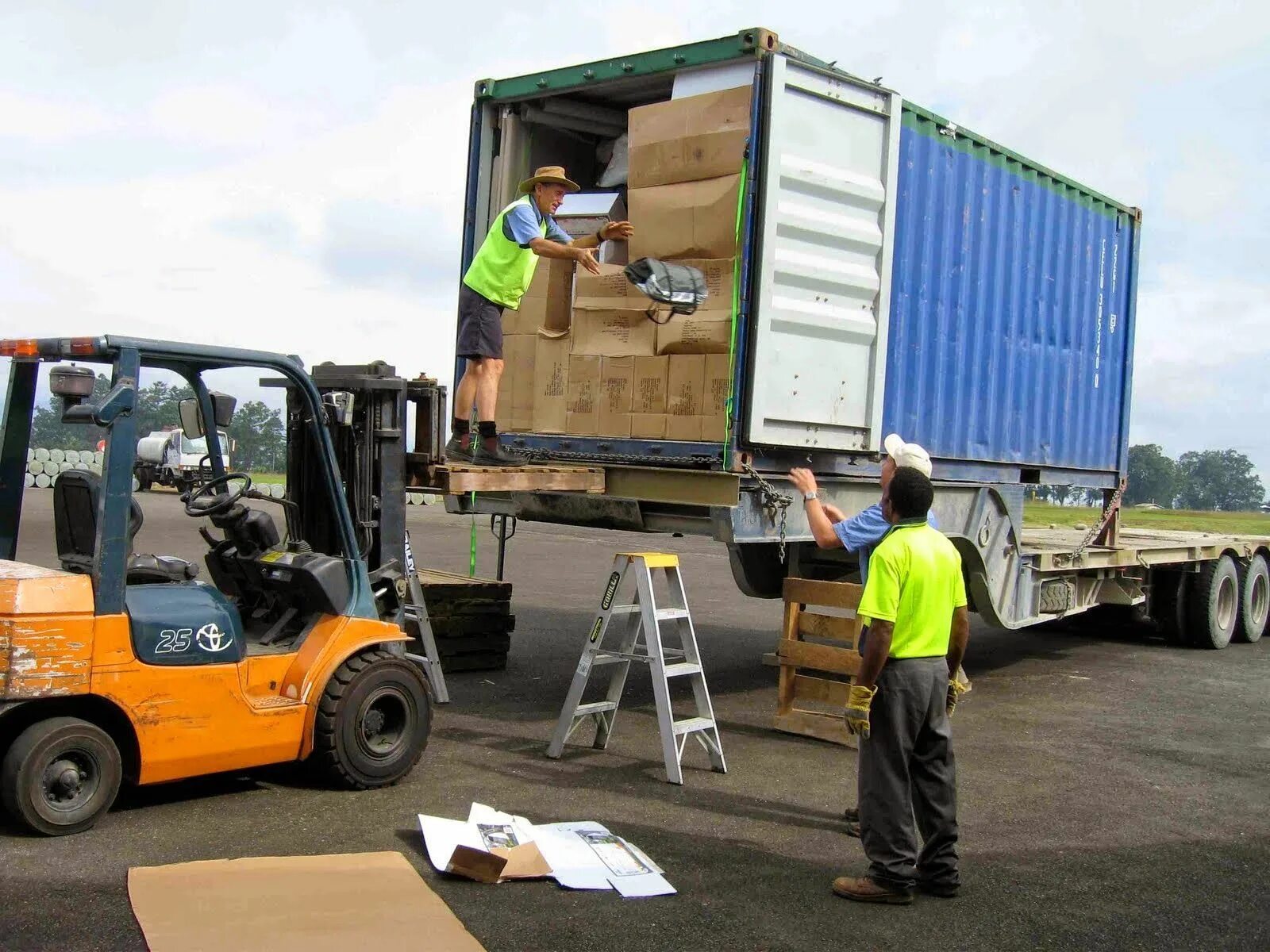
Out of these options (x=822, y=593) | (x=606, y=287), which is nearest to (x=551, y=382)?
(x=606, y=287)

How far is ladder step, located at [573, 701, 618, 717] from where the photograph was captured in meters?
6.55

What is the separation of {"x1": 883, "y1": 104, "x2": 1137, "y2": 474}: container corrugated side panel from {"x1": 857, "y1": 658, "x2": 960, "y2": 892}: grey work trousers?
3.29m

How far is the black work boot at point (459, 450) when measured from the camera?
279 inches

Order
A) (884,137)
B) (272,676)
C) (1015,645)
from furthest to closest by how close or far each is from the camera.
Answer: (1015,645) < (884,137) < (272,676)

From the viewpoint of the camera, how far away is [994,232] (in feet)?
29.5

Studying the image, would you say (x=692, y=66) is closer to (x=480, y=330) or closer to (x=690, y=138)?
(x=690, y=138)

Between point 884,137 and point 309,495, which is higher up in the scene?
point 884,137

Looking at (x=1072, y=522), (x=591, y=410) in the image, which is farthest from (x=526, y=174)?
(x=1072, y=522)

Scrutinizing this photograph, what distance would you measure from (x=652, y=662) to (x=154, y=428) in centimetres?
268

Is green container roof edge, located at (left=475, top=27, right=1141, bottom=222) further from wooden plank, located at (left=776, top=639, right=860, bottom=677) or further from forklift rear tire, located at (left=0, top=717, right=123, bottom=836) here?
forklift rear tire, located at (left=0, top=717, right=123, bottom=836)

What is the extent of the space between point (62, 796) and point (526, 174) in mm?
5082

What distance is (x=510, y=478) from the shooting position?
20.7 ft

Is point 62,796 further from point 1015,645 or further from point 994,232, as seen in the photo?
point 1015,645

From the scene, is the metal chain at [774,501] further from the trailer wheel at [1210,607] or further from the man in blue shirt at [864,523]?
the trailer wheel at [1210,607]
